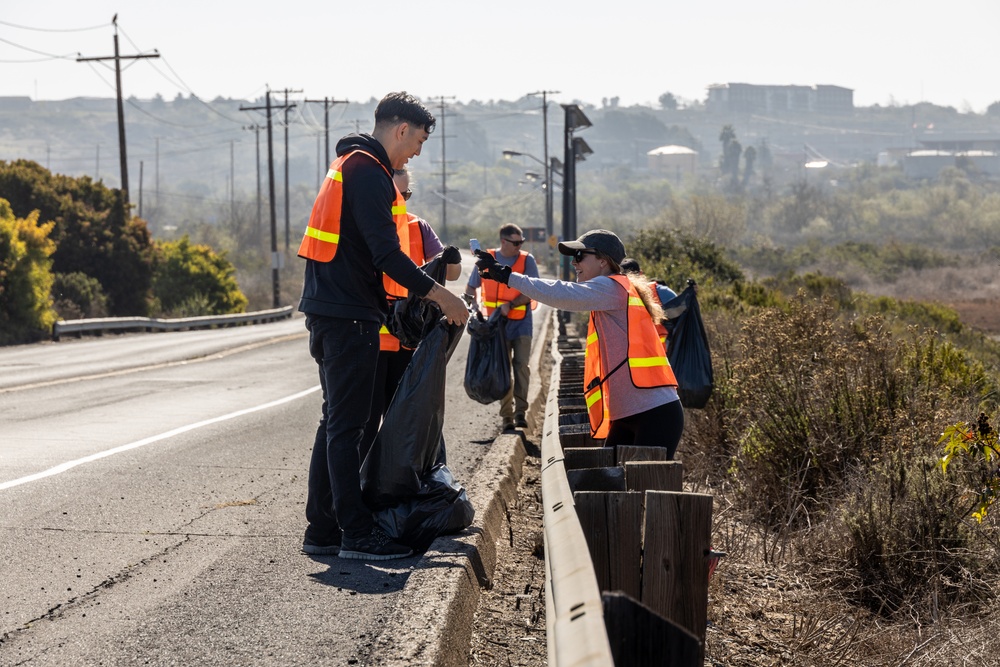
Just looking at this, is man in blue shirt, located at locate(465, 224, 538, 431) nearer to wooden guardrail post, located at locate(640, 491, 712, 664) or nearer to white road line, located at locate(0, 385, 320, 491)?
white road line, located at locate(0, 385, 320, 491)

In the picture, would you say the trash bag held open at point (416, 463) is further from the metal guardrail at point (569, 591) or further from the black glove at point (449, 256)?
the metal guardrail at point (569, 591)

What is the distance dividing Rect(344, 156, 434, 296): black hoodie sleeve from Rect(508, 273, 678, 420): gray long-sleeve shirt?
58 cm

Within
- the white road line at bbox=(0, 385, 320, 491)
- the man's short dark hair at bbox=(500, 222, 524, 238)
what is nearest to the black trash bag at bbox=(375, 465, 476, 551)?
the white road line at bbox=(0, 385, 320, 491)

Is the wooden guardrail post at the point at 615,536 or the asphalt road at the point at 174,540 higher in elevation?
the wooden guardrail post at the point at 615,536

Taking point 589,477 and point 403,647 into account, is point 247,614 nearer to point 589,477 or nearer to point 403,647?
point 403,647

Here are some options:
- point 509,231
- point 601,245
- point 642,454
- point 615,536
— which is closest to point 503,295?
point 509,231

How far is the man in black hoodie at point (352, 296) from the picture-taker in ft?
18.9

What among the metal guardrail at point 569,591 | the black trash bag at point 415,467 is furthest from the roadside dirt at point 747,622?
the metal guardrail at point 569,591

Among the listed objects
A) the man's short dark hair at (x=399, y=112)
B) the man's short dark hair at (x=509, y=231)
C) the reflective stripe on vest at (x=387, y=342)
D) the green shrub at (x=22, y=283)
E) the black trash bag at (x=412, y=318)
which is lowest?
the green shrub at (x=22, y=283)

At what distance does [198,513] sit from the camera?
23.3 feet

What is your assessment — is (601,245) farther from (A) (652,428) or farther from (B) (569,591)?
(B) (569,591)

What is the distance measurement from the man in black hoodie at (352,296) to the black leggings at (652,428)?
38.8 inches

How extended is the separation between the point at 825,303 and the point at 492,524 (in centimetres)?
456

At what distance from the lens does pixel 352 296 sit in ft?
19.3
